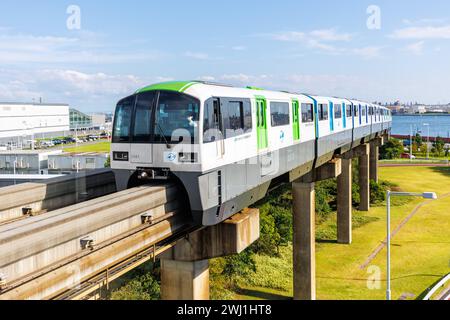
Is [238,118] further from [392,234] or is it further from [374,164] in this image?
[374,164]

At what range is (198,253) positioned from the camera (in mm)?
14789

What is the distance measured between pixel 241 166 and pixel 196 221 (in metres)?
2.96

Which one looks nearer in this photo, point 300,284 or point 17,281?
point 17,281

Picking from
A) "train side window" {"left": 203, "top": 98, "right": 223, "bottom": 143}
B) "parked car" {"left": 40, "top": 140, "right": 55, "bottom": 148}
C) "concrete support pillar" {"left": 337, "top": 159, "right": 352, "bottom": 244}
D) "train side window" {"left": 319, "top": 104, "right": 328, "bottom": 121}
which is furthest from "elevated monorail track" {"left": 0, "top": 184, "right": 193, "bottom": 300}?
"parked car" {"left": 40, "top": 140, "right": 55, "bottom": 148}

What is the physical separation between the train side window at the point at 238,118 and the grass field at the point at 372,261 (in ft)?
52.5

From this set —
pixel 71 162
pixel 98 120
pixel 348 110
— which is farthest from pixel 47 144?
pixel 348 110

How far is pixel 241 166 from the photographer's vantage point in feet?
46.4

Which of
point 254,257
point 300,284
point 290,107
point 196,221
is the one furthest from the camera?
point 254,257

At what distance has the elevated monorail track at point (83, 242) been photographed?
282 inches

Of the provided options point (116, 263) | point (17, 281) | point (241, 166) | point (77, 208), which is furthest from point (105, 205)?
point (241, 166)

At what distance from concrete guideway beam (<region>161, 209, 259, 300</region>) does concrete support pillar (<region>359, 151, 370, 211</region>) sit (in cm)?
3971

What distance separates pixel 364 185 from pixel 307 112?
3210 centimetres
